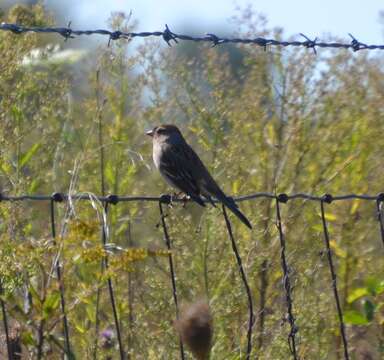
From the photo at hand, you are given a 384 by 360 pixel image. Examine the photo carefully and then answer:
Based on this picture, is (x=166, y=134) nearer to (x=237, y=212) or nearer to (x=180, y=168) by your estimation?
(x=180, y=168)

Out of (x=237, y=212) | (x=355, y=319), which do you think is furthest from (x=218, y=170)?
(x=355, y=319)

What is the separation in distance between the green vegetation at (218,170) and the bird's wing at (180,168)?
0.42ft

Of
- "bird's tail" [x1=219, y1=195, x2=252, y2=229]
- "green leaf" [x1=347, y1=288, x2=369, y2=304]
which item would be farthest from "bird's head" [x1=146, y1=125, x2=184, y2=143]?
"green leaf" [x1=347, y1=288, x2=369, y2=304]

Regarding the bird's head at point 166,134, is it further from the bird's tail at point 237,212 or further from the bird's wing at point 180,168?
the bird's tail at point 237,212

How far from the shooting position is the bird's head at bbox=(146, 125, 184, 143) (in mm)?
7022

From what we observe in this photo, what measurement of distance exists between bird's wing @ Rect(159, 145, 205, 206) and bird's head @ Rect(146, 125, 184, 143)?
0.16 feet

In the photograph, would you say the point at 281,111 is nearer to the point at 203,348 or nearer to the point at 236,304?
the point at 236,304

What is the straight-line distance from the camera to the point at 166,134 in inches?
281

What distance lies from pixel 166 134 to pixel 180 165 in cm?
20

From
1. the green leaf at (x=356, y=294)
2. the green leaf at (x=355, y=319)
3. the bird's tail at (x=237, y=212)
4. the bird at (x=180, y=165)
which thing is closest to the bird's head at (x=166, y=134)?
the bird at (x=180, y=165)

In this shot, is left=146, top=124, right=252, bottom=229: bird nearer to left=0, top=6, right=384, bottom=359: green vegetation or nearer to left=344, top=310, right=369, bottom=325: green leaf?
left=0, top=6, right=384, bottom=359: green vegetation

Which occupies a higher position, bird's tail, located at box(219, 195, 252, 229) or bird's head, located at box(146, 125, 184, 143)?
bird's head, located at box(146, 125, 184, 143)

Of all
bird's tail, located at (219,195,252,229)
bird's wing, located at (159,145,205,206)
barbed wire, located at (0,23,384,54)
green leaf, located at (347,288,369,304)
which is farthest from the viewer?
bird's wing, located at (159,145,205,206)

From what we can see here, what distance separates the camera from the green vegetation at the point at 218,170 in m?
5.86
